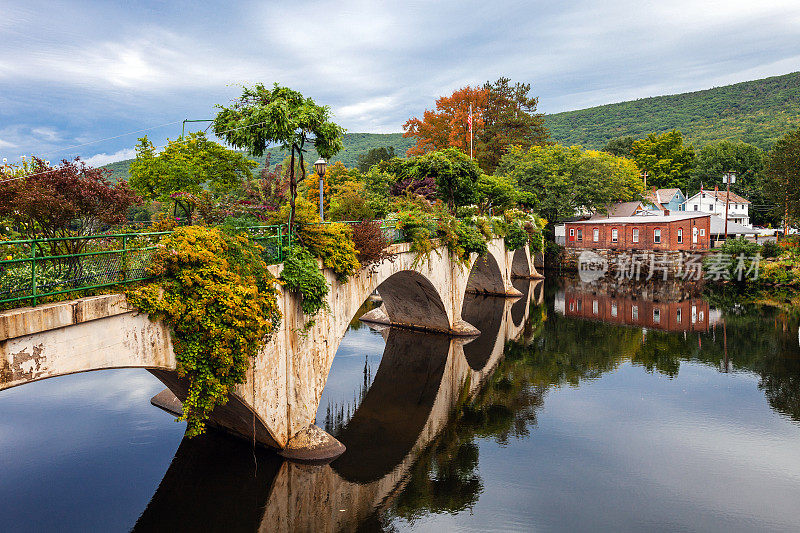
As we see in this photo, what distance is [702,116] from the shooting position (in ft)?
431

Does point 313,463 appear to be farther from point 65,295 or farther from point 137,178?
point 137,178

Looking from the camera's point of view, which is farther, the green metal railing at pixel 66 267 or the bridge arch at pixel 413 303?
the bridge arch at pixel 413 303

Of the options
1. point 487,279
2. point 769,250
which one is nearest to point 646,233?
point 769,250

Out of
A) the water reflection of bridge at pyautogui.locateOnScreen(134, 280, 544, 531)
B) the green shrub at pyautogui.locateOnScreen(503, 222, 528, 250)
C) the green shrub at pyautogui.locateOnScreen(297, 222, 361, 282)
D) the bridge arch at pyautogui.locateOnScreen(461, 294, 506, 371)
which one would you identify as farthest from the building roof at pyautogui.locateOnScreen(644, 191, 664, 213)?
the green shrub at pyautogui.locateOnScreen(297, 222, 361, 282)

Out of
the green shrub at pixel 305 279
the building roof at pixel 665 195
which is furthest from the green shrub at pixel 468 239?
the building roof at pixel 665 195

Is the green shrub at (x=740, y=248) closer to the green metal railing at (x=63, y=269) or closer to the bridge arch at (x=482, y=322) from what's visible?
the bridge arch at (x=482, y=322)

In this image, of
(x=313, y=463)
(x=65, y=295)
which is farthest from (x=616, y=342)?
(x=65, y=295)

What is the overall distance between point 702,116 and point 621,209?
9457cm

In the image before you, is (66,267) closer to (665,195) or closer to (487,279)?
(487,279)

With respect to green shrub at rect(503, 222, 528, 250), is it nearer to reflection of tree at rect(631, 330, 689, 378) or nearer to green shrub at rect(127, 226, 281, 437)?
reflection of tree at rect(631, 330, 689, 378)

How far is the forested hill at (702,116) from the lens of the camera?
105 m

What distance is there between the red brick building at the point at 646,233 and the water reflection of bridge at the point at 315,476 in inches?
1481

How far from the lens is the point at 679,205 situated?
239 feet

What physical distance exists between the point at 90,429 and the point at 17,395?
208 inches
